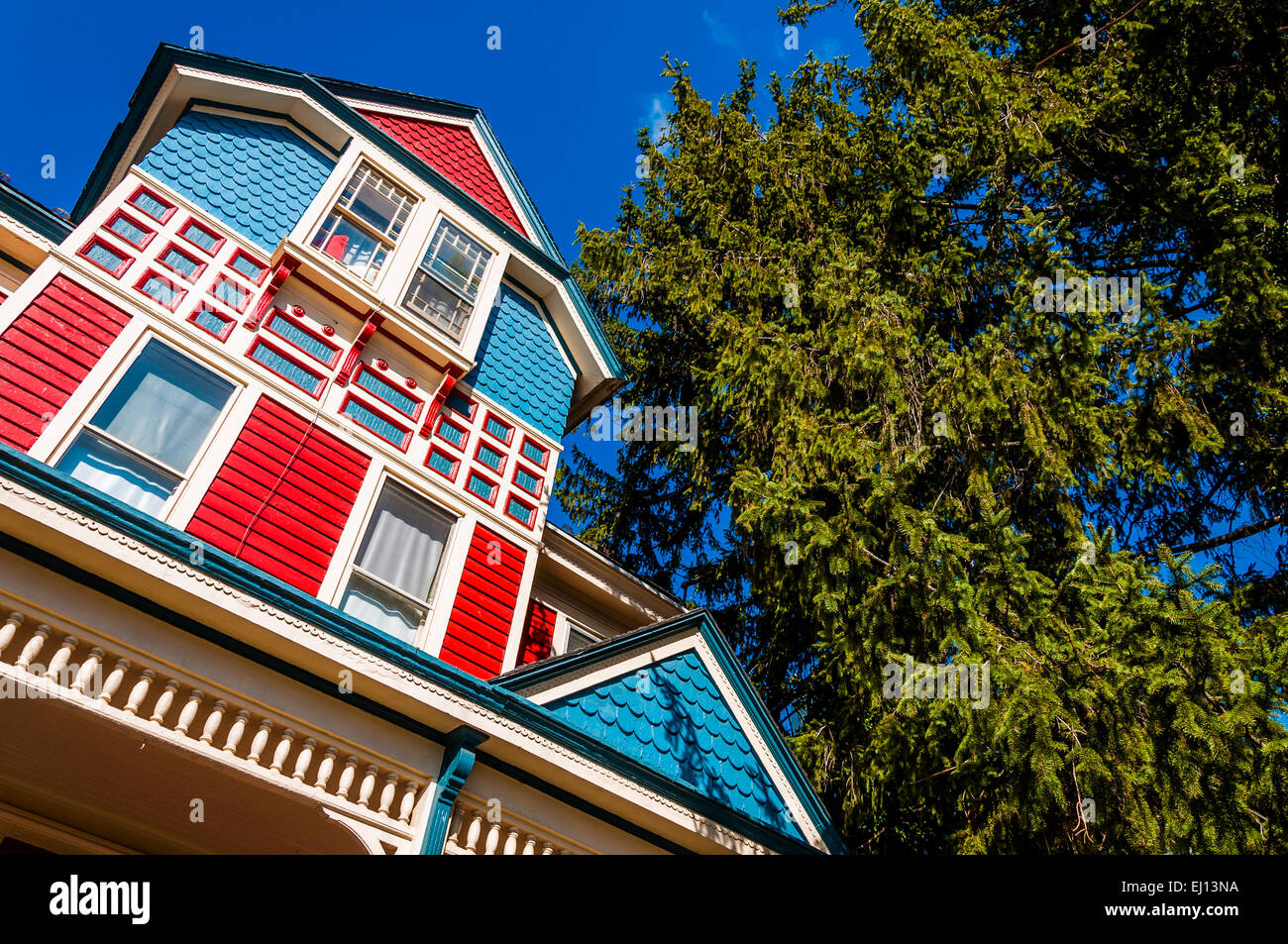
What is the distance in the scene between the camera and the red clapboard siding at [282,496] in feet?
22.4

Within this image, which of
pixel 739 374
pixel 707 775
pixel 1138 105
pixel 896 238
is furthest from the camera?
pixel 896 238

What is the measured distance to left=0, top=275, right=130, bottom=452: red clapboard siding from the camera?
620 centimetres

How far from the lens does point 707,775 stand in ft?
25.2

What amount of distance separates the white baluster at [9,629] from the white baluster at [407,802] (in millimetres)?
2676

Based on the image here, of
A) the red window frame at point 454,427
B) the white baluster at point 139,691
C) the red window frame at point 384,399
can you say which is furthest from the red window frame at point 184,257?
the white baluster at point 139,691

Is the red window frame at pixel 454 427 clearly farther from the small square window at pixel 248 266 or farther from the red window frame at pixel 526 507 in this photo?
the small square window at pixel 248 266

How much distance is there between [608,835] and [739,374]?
5.72 m

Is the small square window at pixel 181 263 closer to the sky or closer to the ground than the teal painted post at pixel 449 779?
closer to the sky

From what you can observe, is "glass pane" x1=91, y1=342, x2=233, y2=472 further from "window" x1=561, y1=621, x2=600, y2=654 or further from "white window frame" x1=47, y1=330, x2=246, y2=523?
"window" x1=561, y1=621, x2=600, y2=654

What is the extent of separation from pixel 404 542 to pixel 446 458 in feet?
3.84

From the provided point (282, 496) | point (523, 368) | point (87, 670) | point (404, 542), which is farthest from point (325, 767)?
point (523, 368)

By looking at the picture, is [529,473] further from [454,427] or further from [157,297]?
[157,297]
